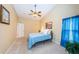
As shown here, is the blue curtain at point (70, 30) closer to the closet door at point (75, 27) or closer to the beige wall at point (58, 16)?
the closet door at point (75, 27)

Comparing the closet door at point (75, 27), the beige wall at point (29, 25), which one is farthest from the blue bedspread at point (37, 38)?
the closet door at point (75, 27)

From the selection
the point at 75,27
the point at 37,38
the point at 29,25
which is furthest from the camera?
the point at 37,38

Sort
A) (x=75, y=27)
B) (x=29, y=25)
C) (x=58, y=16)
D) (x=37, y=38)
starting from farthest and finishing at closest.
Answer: (x=37, y=38)
(x=58, y=16)
(x=29, y=25)
(x=75, y=27)

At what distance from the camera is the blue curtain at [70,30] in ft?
7.69

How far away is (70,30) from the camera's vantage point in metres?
2.41

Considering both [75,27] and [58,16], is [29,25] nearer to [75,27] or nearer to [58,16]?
[58,16]

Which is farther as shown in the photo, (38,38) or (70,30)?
(38,38)

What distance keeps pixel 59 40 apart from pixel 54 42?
27 cm

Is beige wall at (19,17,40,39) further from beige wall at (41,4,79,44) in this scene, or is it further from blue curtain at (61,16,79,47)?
blue curtain at (61,16,79,47)

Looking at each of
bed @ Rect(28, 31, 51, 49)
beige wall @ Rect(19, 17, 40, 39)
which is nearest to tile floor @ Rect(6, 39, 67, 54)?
bed @ Rect(28, 31, 51, 49)

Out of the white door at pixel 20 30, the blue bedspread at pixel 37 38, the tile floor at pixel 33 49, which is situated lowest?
the tile floor at pixel 33 49

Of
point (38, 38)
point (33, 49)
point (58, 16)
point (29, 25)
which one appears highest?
point (58, 16)

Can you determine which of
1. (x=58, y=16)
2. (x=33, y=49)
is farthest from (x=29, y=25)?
(x=58, y=16)

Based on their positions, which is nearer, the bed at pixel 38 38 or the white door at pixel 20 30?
the white door at pixel 20 30
